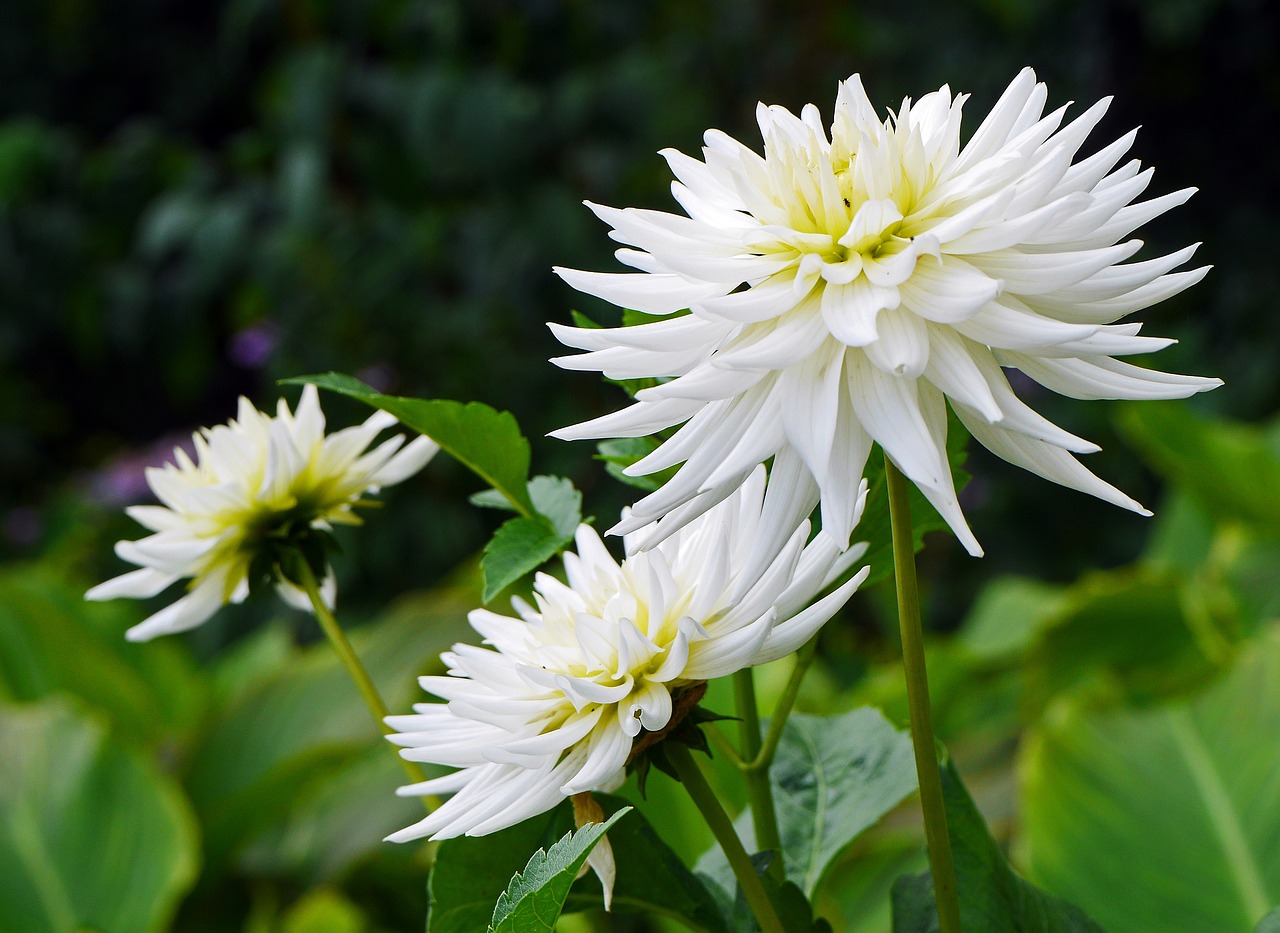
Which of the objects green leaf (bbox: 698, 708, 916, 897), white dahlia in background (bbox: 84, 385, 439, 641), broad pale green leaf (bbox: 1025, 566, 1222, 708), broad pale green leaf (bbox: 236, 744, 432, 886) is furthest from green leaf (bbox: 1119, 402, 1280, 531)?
white dahlia in background (bbox: 84, 385, 439, 641)

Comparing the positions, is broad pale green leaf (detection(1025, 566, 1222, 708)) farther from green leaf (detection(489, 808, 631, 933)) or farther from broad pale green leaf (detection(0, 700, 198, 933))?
green leaf (detection(489, 808, 631, 933))

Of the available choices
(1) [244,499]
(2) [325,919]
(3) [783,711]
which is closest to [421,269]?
(2) [325,919]

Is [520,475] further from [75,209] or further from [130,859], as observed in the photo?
[75,209]

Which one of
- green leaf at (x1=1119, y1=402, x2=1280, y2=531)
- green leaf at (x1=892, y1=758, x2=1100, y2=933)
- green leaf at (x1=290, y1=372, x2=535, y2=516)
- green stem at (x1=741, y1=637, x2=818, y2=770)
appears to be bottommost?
green leaf at (x1=892, y1=758, x2=1100, y2=933)

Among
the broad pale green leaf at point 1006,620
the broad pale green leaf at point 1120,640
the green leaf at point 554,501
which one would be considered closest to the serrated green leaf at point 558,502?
the green leaf at point 554,501

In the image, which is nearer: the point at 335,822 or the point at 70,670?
the point at 335,822

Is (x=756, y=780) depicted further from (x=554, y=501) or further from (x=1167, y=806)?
(x=1167, y=806)
